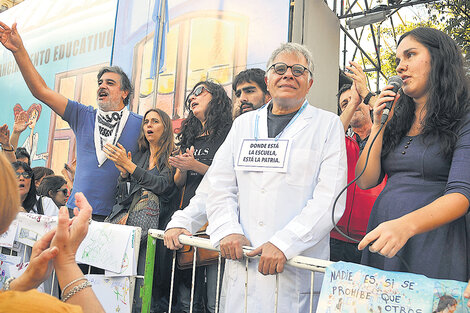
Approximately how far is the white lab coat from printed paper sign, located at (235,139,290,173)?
0.11 ft

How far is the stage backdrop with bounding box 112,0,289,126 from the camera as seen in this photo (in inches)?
198

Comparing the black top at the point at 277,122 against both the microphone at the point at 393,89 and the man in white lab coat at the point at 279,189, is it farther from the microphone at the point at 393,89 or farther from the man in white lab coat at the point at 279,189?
the microphone at the point at 393,89

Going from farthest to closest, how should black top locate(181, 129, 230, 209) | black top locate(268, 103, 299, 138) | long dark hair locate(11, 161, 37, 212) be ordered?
1. long dark hair locate(11, 161, 37, 212)
2. black top locate(181, 129, 230, 209)
3. black top locate(268, 103, 299, 138)

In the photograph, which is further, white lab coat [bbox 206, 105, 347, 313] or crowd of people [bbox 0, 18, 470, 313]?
white lab coat [bbox 206, 105, 347, 313]

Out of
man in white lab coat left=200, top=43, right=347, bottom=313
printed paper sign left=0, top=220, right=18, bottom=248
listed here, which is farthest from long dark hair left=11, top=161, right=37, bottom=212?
man in white lab coat left=200, top=43, right=347, bottom=313

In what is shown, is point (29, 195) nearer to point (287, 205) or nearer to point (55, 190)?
point (55, 190)

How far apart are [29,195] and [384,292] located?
3.26m

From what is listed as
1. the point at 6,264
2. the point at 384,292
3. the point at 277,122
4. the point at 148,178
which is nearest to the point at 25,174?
the point at 6,264

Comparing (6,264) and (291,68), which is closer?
(291,68)

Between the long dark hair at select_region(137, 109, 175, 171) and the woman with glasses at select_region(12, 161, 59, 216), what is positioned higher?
the long dark hair at select_region(137, 109, 175, 171)

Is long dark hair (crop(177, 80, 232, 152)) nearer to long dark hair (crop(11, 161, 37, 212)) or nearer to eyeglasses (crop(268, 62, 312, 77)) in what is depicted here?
eyeglasses (crop(268, 62, 312, 77))

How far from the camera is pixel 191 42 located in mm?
5855

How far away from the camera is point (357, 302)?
146cm

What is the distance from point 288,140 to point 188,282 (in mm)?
1330
